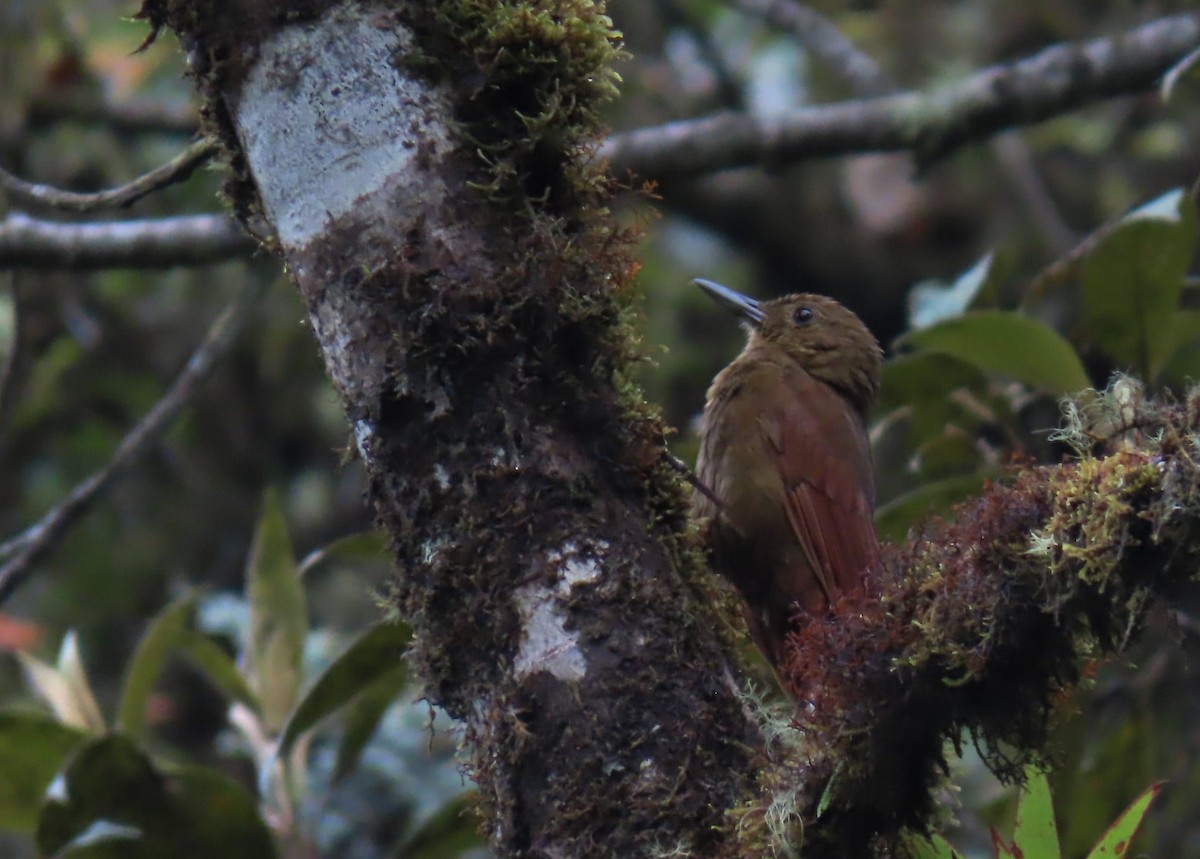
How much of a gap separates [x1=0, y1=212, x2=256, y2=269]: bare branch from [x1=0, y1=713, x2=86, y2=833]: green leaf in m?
0.98

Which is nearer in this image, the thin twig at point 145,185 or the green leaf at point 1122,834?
the green leaf at point 1122,834

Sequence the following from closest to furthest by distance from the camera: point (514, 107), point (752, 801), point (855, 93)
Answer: point (752, 801) < point (514, 107) < point (855, 93)

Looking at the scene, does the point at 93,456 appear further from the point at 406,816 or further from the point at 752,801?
the point at 752,801

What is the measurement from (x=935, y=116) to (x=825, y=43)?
4.29ft

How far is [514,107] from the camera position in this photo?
1896mm

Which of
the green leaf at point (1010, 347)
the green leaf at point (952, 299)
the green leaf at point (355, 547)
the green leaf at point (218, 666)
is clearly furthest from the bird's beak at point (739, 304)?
the green leaf at point (218, 666)

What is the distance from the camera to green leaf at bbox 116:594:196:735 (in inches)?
118

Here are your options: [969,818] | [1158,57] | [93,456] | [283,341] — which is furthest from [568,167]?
[93,456]

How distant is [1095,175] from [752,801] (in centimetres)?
574

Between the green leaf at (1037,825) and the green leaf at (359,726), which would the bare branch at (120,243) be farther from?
the green leaf at (1037,825)

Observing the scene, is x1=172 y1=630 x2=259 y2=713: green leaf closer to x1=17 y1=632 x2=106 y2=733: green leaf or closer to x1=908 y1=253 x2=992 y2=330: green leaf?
x1=17 y1=632 x2=106 y2=733: green leaf

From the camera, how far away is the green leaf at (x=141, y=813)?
8.64 ft

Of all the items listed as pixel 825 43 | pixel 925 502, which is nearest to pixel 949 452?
pixel 925 502

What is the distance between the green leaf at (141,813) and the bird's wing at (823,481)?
4.36ft
